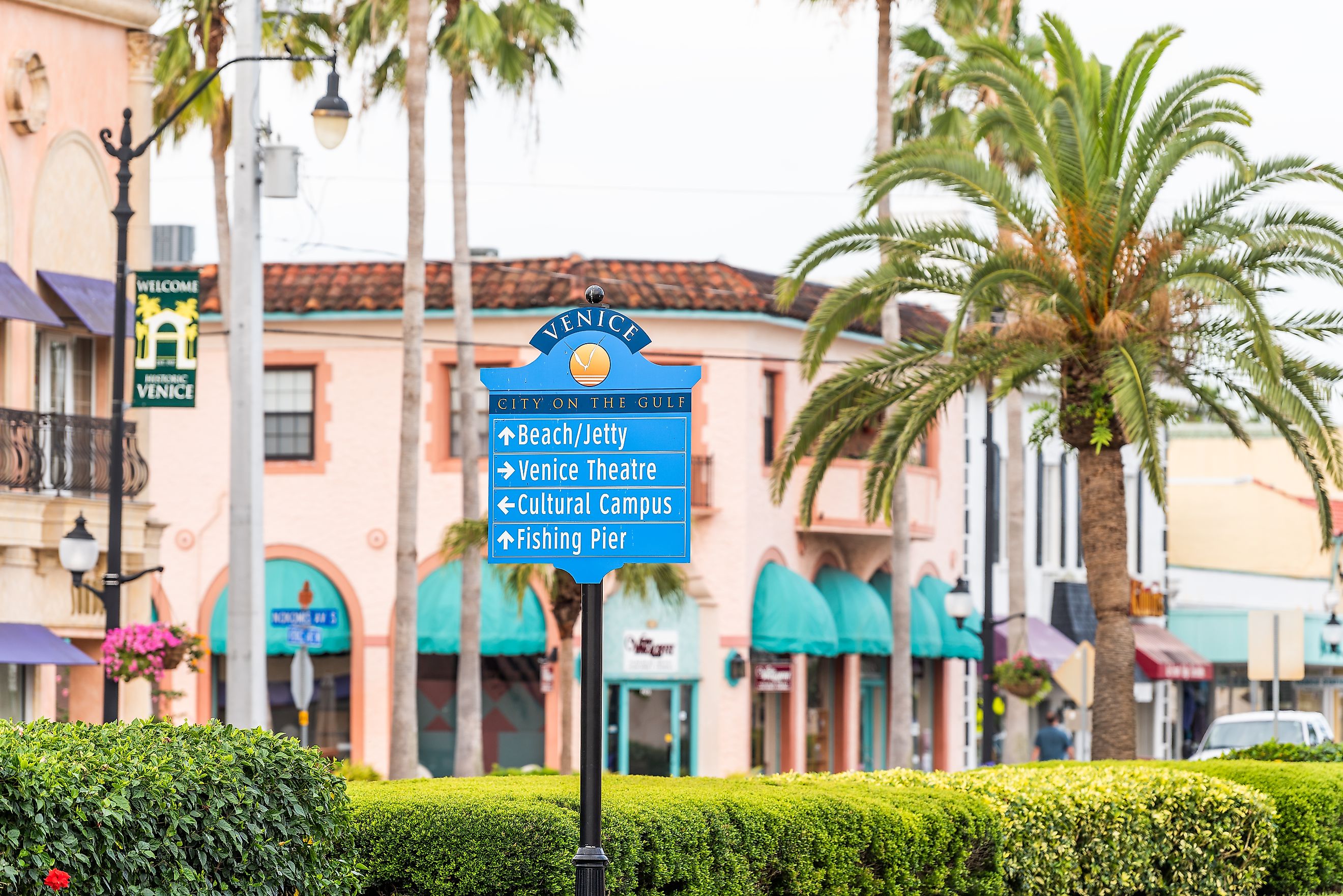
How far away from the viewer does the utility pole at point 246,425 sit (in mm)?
20484

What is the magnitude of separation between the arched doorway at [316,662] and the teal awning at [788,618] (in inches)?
286

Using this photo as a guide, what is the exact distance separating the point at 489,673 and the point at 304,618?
3.80 m

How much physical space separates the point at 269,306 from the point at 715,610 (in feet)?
31.6

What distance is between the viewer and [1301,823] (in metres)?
17.5

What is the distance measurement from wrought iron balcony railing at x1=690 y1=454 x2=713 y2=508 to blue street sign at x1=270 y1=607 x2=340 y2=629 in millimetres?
6707

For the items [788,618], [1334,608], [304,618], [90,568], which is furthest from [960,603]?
[1334,608]

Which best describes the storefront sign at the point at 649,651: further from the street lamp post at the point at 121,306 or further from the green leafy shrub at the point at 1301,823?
the green leafy shrub at the point at 1301,823

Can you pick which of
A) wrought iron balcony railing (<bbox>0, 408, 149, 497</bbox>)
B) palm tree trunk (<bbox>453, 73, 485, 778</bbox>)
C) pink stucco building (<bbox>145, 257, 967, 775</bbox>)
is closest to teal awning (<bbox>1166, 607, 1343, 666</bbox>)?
pink stucco building (<bbox>145, 257, 967, 775</bbox>)

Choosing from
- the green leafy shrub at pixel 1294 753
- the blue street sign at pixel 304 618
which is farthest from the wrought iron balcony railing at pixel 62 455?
the green leafy shrub at pixel 1294 753

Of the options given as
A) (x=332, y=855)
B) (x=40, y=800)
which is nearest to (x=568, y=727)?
(x=332, y=855)

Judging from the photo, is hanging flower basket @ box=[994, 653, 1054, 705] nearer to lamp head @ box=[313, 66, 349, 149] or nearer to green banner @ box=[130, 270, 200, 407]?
green banner @ box=[130, 270, 200, 407]

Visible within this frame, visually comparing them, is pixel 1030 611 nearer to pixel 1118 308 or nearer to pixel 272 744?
pixel 1118 308

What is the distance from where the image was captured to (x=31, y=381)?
24.8m

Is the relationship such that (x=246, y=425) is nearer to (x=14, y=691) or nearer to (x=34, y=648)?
(x=34, y=648)
